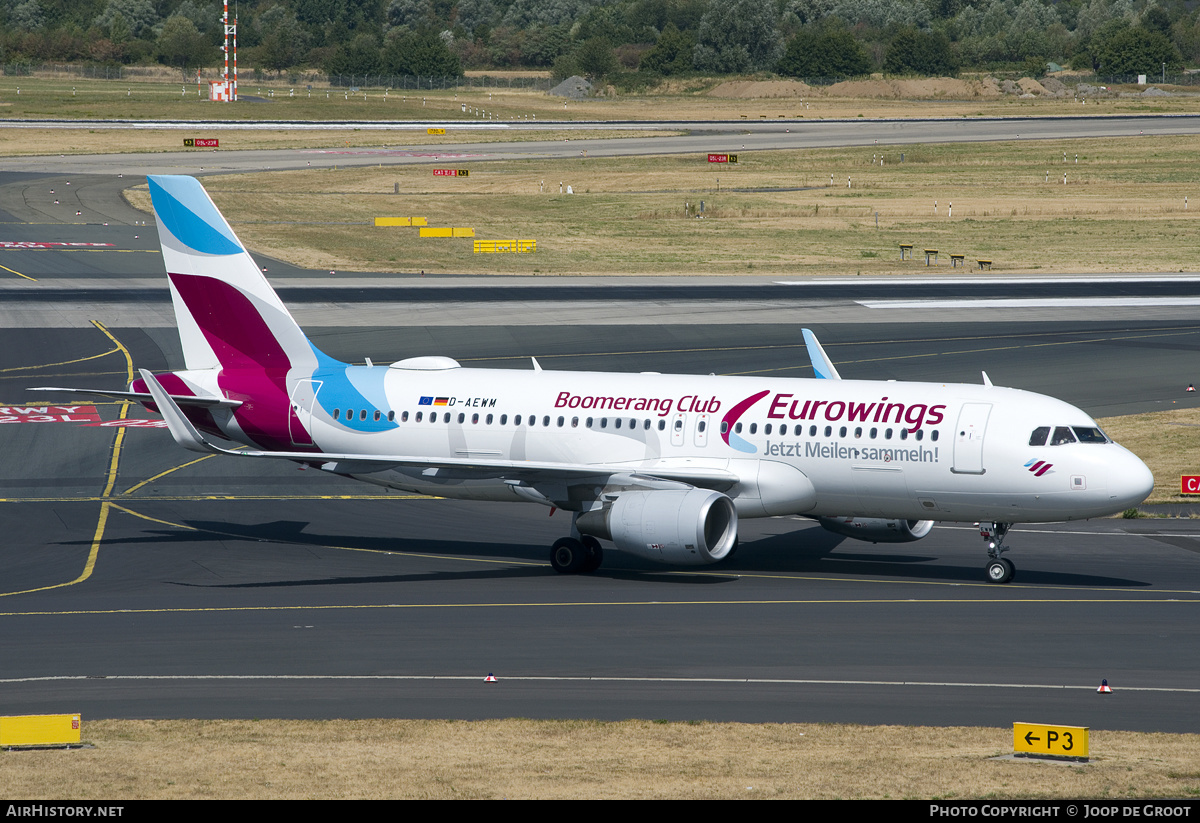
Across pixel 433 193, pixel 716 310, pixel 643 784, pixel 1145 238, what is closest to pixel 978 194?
pixel 1145 238

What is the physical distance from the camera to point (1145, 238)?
322ft

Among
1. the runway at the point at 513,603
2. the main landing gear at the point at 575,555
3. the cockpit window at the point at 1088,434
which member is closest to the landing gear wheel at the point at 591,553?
the main landing gear at the point at 575,555

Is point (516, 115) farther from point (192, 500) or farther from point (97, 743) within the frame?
point (97, 743)

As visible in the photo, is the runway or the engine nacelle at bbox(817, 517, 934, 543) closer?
the runway

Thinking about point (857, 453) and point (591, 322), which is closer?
point (857, 453)

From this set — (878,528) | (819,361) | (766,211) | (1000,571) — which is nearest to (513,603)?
(878,528)

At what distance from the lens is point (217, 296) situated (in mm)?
38062

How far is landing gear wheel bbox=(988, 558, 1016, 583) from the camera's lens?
32.1m

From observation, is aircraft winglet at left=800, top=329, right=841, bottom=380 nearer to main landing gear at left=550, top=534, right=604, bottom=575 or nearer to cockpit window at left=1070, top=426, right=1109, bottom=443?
cockpit window at left=1070, top=426, right=1109, bottom=443

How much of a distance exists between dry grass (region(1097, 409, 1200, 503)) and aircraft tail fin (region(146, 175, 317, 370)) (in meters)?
25.0

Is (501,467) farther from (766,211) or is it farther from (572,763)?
(766,211)

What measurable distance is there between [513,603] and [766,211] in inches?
3274

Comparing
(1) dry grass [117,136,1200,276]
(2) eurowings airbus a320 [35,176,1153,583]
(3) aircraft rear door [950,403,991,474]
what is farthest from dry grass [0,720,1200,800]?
(1) dry grass [117,136,1200,276]
